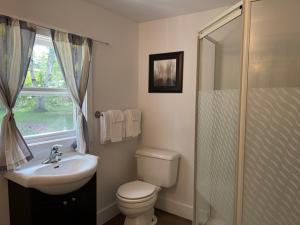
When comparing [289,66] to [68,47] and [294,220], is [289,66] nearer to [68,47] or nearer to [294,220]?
[294,220]

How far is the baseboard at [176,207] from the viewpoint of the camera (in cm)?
248

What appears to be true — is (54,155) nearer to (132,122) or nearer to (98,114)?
(98,114)

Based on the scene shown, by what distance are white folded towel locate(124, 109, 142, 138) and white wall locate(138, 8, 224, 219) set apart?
0.55ft

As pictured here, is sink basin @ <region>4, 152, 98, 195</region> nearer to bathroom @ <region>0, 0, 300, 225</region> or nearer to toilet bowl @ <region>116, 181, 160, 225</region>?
bathroom @ <region>0, 0, 300, 225</region>

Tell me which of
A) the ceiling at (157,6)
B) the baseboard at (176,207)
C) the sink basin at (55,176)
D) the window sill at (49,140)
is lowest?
the baseboard at (176,207)

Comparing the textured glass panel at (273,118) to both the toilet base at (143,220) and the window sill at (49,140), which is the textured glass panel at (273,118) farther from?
the window sill at (49,140)

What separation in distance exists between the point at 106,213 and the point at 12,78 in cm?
168

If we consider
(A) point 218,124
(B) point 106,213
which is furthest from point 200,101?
(B) point 106,213

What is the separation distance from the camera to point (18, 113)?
171 cm

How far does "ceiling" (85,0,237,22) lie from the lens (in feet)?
6.73

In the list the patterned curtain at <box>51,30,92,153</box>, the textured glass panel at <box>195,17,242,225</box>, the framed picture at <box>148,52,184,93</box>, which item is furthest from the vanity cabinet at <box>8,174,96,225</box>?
the framed picture at <box>148,52,184,93</box>

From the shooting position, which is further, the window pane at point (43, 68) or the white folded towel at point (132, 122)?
the white folded towel at point (132, 122)

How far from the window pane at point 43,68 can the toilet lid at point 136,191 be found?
117cm

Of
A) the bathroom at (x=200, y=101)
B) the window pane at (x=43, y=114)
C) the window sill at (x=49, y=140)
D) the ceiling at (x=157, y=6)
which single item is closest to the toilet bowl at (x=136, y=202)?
the bathroom at (x=200, y=101)
